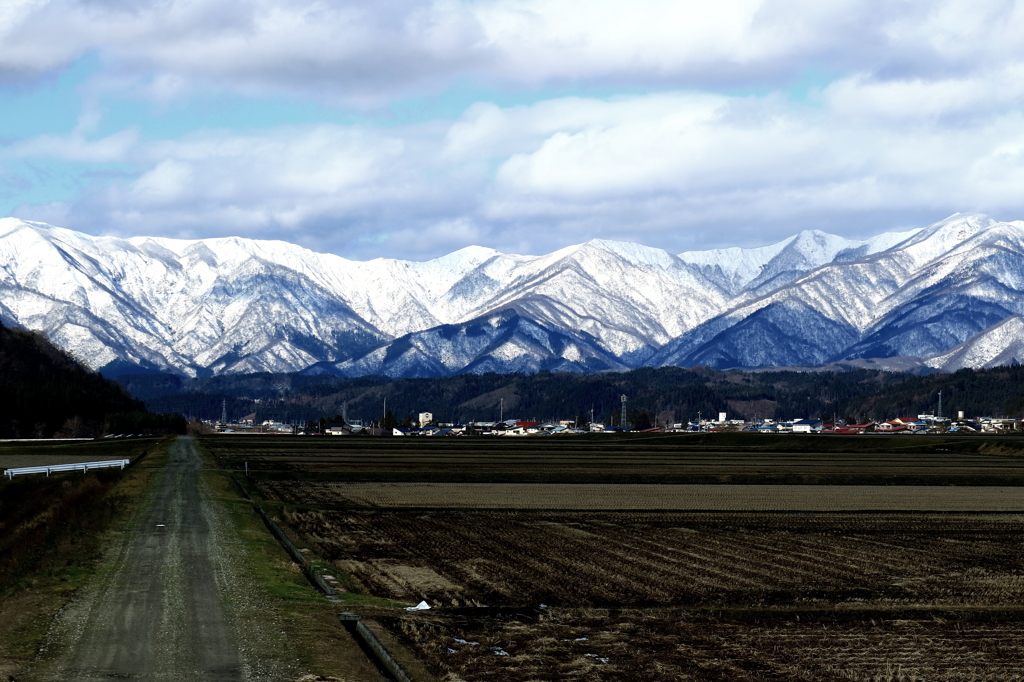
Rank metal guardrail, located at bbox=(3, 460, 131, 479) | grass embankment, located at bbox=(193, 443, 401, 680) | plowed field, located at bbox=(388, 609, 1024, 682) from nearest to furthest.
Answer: plowed field, located at bbox=(388, 609, 1024, 682) → grass embankment, located at bbox=(193, 443, 401, 680) → metal guardrail, located at bbox=(3, 460, 131, 479)

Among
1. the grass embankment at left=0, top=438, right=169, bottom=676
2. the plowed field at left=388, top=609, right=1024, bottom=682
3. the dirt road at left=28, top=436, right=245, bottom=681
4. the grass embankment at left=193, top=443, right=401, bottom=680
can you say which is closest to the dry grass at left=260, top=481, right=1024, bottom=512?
the grass embankment at left=0, top=438, right=169, bottom=676

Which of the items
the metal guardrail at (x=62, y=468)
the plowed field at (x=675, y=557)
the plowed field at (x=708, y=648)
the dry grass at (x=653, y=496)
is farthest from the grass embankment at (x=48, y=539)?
the dry grass at (x=653, y=496)

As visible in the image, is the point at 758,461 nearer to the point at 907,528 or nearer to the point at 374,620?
the point at 907,528

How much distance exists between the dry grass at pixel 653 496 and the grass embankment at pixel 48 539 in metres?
10.1

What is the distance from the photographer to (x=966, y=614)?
28.7 metres

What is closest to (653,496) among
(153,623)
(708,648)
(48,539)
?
(48,539)

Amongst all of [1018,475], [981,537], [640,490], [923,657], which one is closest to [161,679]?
[923,657]

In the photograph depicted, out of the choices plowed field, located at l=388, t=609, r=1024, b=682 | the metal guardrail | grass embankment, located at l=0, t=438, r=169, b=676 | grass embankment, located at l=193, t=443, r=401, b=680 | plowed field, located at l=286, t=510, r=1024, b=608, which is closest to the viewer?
plowed field, located at l=388, t=609, r=1024, b=682

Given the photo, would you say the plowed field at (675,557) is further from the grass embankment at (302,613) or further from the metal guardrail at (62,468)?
the metal guardrail at (62,468)

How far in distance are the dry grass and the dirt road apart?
23320 mm

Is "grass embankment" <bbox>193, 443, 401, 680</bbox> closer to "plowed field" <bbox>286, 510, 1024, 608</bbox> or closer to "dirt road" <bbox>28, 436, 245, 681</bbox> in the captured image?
"dirt road" <bbox>28, 436, 245, 681</bbox>

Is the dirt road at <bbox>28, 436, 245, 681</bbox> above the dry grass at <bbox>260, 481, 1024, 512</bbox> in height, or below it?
above

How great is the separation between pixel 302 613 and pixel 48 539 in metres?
18.0

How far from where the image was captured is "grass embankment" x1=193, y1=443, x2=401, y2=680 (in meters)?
22.1
